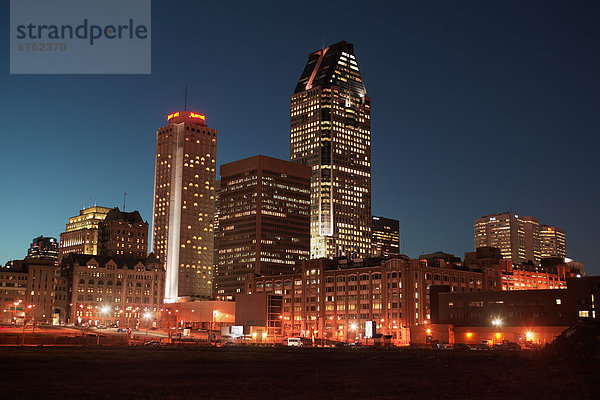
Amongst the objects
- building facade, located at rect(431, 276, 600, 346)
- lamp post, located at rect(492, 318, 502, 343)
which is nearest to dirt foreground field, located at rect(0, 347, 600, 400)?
building facade, located at rect(431, 276, 600, 346)

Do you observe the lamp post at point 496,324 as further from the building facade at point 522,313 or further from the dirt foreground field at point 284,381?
the dirt foreground field at point 284,381

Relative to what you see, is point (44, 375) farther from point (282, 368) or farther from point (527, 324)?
point (527, 324)

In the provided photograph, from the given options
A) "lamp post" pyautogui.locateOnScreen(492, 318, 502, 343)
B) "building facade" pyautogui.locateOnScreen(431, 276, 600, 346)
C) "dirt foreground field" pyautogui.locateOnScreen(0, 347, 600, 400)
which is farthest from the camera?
"lamp post" pyautogui.locateOnScreen(492, 318, 502, 343)

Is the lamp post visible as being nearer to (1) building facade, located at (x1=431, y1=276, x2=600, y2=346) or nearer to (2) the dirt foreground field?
(1) building facade, located at (x1=431, y1=276, x2=600, y2=346)

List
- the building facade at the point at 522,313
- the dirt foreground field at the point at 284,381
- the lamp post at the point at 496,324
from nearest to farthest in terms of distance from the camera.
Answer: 1. the dirt foreground field at the point at 284,381
2. the building facade at the point at 522,313
3. the lamp post at the point at 496,324

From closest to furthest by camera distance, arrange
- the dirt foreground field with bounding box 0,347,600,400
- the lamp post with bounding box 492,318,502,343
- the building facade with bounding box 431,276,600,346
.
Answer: the dirt foreground field with bounding box 0,347,600,400 < the building facade with bounding box 431,276,600,346 < the lamp post with bounding box 492,318,502,343

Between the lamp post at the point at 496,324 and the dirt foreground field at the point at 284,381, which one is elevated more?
the dirt foreground field at the point at 284,381

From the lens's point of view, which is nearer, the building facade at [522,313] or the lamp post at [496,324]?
the building facade at [522,313]

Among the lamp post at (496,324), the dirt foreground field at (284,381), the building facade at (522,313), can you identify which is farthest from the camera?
the lamp post at (496,324)

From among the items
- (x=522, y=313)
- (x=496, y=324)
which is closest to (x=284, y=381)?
(x=496, y=324)

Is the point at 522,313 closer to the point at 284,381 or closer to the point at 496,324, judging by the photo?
the point at 496,324

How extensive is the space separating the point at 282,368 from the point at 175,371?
39.8ft

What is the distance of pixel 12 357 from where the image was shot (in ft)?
251

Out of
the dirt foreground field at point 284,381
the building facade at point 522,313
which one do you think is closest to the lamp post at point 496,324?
the building facade at point 522,313
